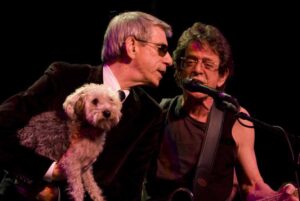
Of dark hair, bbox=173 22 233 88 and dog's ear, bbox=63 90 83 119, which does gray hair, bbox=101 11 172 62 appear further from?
dark hair, bbox=173 22 233 88

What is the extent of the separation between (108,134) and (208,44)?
4.05ft

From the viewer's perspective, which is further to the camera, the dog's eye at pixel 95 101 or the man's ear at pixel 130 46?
the man's ear at pixel 130 46

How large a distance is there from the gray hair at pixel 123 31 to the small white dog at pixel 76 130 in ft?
1.58

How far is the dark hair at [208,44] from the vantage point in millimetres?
3438

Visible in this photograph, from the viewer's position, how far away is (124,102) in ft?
8.84

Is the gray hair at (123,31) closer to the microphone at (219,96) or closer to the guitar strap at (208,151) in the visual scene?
the microphone at (219,96)

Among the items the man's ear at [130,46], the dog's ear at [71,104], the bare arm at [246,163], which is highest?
the man's ear at [130,46]

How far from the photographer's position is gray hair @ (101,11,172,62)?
107 inches

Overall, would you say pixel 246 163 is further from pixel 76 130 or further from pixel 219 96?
pixel 76 130

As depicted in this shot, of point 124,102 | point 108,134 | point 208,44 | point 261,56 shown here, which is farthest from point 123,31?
point 261,56

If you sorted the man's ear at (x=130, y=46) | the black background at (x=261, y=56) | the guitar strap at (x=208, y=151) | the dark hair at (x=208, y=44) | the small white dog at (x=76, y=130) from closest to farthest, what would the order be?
1. the small white dog at (x=76, y=130)
2. the man's ear at (x=130, y=46)
3. the guitar strap at (x=208, y=151)
4. the dark hair at (x=208, y=44)
5. the black background at (x=261, y=56)

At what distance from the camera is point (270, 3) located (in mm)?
4352

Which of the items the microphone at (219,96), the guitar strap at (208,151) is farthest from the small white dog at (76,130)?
the guitar strap at (208,151)

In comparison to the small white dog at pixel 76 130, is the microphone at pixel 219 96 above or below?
above
